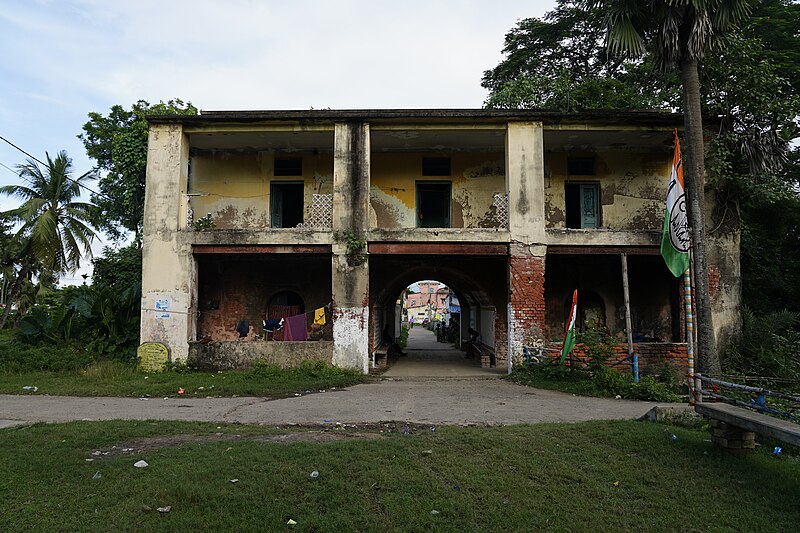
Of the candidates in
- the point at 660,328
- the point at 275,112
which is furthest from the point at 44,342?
the point at 660,328

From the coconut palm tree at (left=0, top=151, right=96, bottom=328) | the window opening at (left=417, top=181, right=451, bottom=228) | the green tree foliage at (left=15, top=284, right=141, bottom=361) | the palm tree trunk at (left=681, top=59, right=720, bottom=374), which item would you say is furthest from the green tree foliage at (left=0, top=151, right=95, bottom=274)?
the palm tree trunk at (left=681, top=59, right=720, bottom=374)

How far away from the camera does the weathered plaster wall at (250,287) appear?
52.5ft

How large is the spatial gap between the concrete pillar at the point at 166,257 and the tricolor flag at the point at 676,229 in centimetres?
1075

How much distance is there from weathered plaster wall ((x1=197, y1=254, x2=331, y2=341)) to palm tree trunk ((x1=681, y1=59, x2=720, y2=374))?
961 cm

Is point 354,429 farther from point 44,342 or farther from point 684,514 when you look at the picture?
point 44,342

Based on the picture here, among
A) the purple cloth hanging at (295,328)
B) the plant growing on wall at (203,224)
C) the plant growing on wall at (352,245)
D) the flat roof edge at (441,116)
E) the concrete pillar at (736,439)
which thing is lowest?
the concrete pillar at (736,439)

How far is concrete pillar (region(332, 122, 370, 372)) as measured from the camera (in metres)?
13.0

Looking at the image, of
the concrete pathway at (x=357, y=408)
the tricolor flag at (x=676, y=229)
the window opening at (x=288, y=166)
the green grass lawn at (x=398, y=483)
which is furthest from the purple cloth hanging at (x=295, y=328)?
the tricolor flag at (x=676, y=229)

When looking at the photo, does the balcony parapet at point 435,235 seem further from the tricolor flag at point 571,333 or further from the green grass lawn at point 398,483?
the green grass lawn at point 398,483

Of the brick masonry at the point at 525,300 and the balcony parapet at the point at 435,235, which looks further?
the balcony parapet at the point at 435,235

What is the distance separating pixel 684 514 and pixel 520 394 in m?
6.09

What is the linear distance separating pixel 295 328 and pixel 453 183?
6.10m

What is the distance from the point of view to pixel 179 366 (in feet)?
42.5

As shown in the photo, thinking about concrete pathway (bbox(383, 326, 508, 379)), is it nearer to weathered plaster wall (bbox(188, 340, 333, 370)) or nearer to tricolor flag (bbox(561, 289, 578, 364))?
weathered plaster wall (bbox(188, 340, 333, 370))
